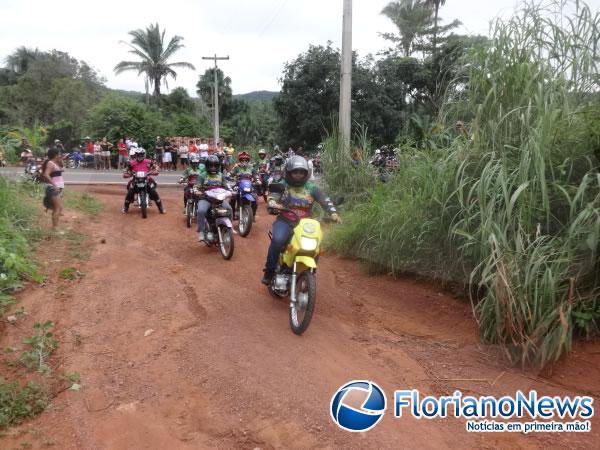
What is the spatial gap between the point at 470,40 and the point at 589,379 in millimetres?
3747

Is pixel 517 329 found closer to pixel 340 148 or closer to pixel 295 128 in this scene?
pixel 340 148

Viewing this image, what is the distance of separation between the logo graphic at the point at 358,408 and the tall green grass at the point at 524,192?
1292 millimetres

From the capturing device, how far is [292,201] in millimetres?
5605

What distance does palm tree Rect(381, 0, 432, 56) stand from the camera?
2803cm

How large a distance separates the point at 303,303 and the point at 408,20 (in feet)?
94.2

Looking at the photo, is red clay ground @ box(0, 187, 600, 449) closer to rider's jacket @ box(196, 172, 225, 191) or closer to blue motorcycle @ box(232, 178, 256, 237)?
rider's jacket @ box(196, 172, 225, 191)

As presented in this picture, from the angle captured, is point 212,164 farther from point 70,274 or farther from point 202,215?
point 70,274

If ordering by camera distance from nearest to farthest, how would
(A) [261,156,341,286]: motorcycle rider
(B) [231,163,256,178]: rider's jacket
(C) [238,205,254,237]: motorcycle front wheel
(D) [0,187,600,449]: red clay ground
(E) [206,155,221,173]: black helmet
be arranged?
(D) [0,187,600,449]: red clay ground → (A) [261,156,341,286]: motorcycle rider → (E) [206,155,221,173]: black helmet → (C) [238,205,254,237]: motorcycle front wheel → (B) [231,163,256,178]: rider's jacket

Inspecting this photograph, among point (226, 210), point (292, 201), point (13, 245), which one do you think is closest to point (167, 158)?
point (226, 210)

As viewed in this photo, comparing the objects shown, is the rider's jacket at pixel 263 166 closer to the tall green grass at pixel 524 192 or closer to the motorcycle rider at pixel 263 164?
the motorcycle rider at pixel 263 164

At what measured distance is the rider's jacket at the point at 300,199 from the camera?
18.4 ft

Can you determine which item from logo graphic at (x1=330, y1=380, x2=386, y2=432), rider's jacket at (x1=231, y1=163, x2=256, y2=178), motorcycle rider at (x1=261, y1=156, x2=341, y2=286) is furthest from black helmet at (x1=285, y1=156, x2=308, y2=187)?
rider's jacket at (x1=231, y1=163, x2=256, y2=178)

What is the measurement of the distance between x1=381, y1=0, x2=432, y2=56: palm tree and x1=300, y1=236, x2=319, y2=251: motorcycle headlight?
2473cm

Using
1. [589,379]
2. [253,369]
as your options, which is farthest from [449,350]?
[253,369]
